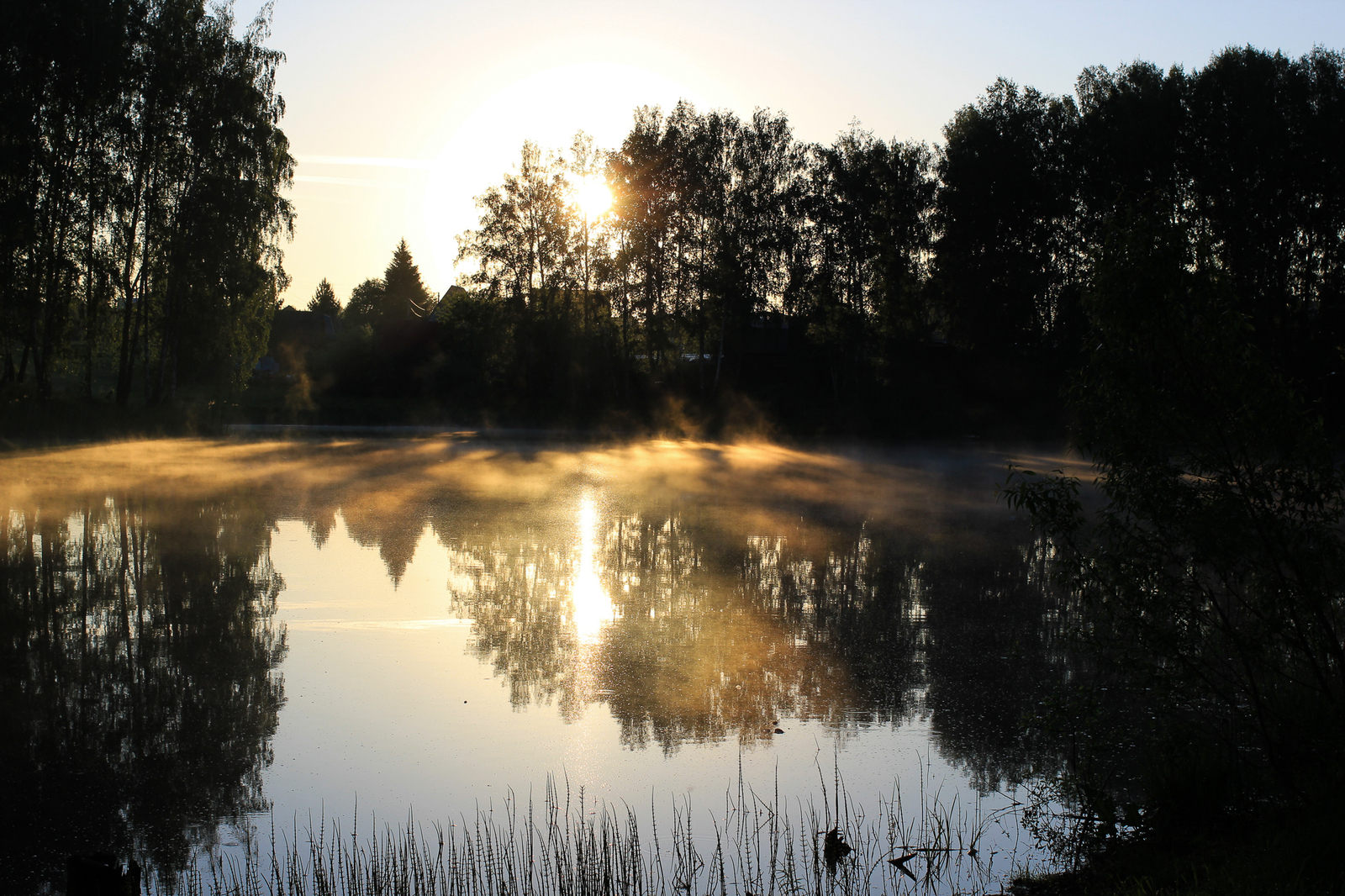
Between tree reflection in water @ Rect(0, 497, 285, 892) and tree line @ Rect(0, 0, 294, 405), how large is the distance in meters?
17.1

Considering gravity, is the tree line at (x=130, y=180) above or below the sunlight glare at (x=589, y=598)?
above

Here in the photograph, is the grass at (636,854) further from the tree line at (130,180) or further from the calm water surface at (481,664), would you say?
the tree line at (130,180)

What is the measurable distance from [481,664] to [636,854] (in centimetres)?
351

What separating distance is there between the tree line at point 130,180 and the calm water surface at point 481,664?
13.0m

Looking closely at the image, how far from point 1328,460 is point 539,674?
4898 mm

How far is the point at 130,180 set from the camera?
2784 cm

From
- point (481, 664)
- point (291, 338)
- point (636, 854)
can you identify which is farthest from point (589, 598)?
point (291, 338)

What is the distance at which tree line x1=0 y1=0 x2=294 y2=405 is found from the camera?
24.9 meters

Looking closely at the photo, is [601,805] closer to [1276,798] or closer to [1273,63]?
[1276,798]

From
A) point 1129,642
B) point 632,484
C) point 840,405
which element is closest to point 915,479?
point 632,484

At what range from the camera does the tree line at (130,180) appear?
81.6 feet

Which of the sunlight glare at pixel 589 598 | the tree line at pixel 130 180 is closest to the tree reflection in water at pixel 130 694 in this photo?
the sunlight glare at pixel 589 598

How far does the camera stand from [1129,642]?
16.6 feet

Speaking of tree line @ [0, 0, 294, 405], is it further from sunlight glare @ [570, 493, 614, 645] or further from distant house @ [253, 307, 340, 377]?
distant house @ [253, 307, 340, 377]
